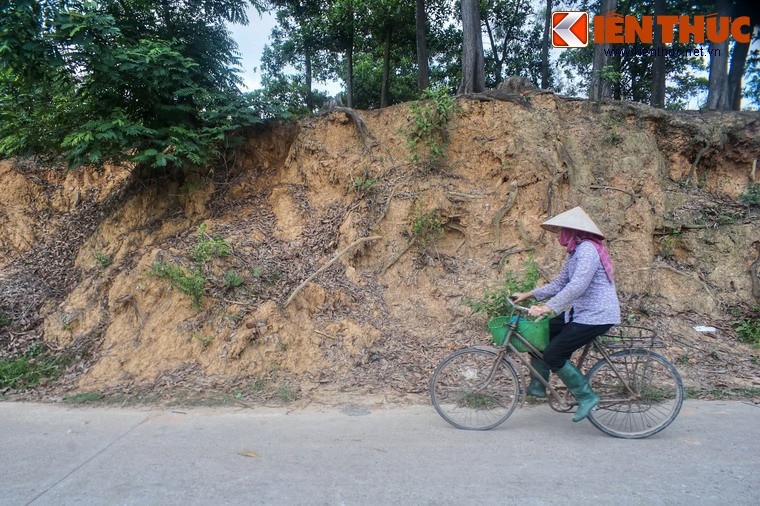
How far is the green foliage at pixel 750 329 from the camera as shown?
671 cm

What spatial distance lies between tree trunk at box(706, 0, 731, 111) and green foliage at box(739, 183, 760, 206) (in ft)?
9.34

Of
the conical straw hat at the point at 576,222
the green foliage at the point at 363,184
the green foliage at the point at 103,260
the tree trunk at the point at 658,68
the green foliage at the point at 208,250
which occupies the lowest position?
the green foliage at the point at 103,260

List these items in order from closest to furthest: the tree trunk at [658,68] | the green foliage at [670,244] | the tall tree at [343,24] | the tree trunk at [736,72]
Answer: the green foliage at [670,244] < the tree trunk at [736,72] < the tree trunk at [658,68] < the tall tree at [343,24]

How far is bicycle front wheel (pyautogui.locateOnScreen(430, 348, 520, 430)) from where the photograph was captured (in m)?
4.41

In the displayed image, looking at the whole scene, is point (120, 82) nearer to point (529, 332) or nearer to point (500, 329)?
point (500, 329)

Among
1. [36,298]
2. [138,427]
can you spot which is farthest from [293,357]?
[36,298]

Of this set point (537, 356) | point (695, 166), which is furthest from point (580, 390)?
point (695, 166)

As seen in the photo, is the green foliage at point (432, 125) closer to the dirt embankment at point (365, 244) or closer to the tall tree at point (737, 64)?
the dirt embankment at point (365, 244)

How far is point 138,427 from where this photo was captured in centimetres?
465

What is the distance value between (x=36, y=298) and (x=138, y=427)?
160 inches

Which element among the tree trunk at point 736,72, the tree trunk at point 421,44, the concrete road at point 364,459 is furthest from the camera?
the tree trunk at point 421,44

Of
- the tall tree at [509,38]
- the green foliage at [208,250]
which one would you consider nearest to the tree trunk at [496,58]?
the tall tree at [509,38]

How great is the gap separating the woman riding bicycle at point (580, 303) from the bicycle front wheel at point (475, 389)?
1.41 feet

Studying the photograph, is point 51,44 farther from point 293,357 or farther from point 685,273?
point 685,273
